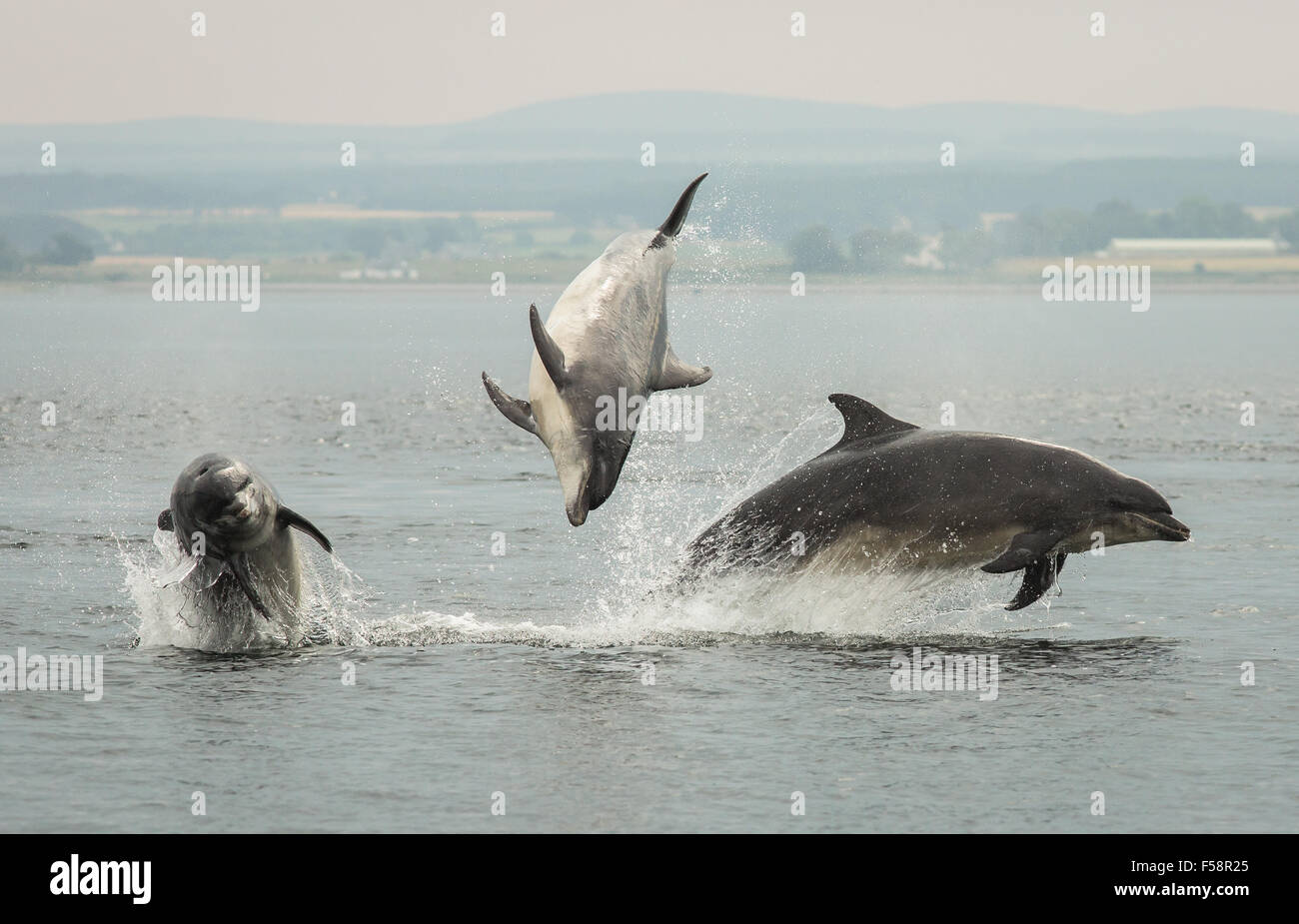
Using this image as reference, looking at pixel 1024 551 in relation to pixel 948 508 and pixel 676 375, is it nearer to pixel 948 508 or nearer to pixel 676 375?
pixel 948 508

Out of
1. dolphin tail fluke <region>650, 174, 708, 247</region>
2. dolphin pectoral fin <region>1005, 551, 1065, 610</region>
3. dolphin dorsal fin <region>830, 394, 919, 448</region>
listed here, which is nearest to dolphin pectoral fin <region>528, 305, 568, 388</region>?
dolphin tail fluke <region>650, 174, 708, 247</region>

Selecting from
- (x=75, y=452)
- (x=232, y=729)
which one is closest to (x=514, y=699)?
(x=232, y=729)

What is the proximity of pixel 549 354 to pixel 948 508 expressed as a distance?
5.01 metres

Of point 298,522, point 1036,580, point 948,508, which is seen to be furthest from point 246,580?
point 1036,580

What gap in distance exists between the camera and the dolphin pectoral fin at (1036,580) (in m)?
16.5

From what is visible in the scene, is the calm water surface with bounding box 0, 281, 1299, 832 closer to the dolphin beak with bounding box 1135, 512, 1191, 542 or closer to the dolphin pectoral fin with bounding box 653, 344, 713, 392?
the dolphin beak with bounding box 1135, 512, 1191, 542

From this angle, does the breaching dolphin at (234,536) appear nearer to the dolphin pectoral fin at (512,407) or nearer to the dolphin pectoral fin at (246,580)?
the dolphin pectoral fin at (246,580)

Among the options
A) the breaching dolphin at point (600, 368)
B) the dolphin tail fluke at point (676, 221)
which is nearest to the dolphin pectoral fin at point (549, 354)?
the breaching dolphin at point (600, 368)

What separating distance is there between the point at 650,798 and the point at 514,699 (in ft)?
9.37

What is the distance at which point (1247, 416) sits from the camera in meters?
45.3

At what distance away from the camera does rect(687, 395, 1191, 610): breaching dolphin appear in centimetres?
1677

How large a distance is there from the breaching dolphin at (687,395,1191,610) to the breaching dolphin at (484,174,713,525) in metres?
1.97

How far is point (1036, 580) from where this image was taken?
16.6m
